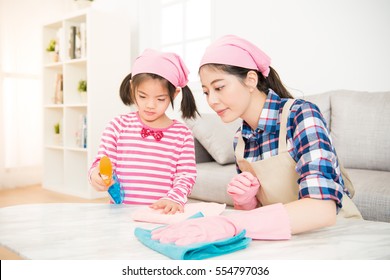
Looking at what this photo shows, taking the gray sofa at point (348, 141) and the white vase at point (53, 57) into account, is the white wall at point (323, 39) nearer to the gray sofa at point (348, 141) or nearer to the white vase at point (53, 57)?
the gray sofa at point (348, 141)

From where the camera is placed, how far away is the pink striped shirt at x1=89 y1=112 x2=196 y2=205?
1.34m

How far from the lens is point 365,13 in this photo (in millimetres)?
2428

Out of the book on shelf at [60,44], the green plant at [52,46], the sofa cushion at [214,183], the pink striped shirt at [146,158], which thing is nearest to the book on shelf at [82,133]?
the book on shelf at [60,44]

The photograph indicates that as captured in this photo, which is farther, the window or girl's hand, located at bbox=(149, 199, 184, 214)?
the window

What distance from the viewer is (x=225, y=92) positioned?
103 cm

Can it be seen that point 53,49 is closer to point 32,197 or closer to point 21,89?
point 21,89

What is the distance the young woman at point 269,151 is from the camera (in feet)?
2.43

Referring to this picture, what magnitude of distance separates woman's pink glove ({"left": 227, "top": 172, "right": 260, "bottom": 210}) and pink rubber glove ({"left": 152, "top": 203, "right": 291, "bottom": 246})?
0.64ft

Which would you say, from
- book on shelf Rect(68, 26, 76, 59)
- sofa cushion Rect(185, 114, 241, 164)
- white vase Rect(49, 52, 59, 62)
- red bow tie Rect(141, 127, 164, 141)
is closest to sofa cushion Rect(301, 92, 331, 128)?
sofa cushion Rect(185, 114, 241, 164)

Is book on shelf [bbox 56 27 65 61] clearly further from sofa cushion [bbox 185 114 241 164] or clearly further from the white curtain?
sofa cushion [bbox 185 114 241 164]

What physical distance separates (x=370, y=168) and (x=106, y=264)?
1.87 meters

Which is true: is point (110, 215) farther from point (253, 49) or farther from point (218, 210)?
point (253, 49)

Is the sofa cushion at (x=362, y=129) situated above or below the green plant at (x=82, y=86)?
below

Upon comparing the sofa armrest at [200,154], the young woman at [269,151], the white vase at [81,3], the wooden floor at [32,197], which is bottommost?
the wooden floor at [32,197]
